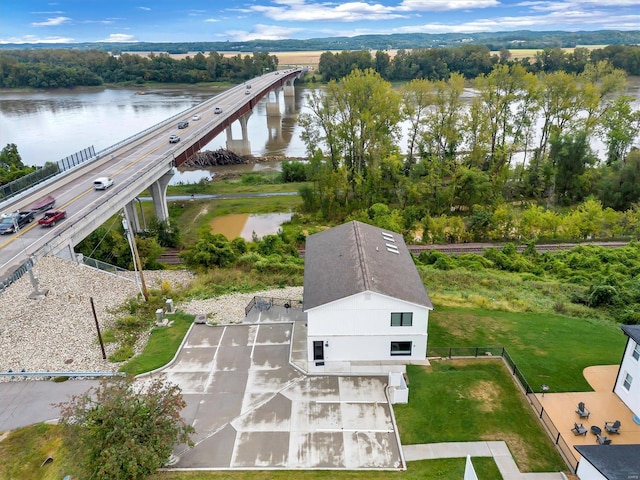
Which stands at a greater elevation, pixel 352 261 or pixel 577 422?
pixel 352 261

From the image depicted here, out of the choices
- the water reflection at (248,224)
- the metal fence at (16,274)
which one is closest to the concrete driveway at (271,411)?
the metal fence at (16,274)

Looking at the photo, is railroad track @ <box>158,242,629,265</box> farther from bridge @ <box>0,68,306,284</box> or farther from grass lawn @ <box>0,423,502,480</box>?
grass lawn @ <box>0,423,502,480</box>

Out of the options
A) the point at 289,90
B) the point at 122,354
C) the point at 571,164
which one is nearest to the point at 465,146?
the point at 571,164

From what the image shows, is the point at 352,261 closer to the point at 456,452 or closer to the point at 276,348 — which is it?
the point at 276,348

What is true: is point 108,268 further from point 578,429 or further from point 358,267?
point 578,429

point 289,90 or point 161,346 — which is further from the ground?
point 289,90

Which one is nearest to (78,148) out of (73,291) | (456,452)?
(73,291)
